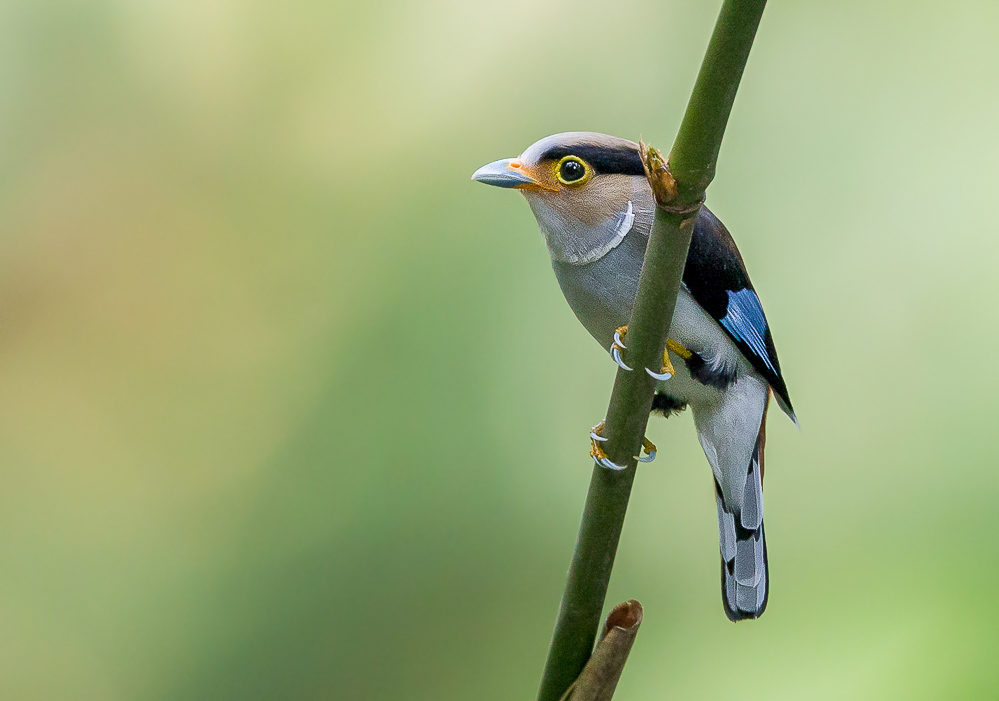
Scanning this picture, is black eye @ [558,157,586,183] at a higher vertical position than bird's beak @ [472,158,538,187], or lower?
higher

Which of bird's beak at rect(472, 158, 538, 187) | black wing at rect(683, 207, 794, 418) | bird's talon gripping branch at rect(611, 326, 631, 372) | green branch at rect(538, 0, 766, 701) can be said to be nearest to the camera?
green branch at rect(538, 0, 766, 701)

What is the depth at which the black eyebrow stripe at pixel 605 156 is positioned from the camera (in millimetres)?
1016

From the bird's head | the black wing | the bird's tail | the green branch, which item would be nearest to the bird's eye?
the bird's head

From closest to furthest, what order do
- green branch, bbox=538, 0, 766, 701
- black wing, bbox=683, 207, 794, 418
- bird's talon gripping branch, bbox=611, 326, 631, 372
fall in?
green branch, bbox=538, 0, 766, 701 → bird's talon gripping branch, bbox=611, 326, 631, 372 → black wing, bbox=683, 207, 794, 418

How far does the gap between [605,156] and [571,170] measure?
0.14 feet

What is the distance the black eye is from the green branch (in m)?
0.32

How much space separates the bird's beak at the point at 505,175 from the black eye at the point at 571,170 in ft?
0.11

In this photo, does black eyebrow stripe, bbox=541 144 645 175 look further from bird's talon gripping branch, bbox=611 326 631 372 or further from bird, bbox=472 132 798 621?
bird's talon gripping branch, bbox=611 326 631 372

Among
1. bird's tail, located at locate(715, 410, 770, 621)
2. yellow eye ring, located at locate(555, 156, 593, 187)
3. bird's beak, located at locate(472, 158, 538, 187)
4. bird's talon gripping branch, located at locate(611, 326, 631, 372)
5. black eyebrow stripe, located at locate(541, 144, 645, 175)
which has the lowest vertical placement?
bird's tail, located at locate(715, 410, 770, 621)

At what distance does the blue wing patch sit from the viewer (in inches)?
43.7

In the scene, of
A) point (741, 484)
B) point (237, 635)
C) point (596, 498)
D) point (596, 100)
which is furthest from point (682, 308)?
point (237, 635)

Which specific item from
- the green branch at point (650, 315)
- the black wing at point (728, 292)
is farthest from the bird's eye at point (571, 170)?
the green branch at point (650, 315)

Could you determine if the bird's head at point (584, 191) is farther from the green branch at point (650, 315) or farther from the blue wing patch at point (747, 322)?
the green branch at point (650, 315)

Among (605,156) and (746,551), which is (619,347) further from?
(746,551)
